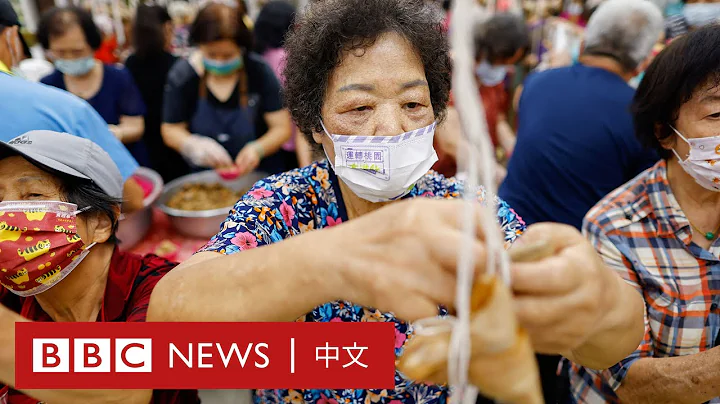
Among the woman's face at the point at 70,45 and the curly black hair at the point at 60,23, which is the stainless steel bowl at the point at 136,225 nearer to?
the woman's face at the point at 70,45

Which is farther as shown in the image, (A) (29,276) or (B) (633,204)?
(B) (633,204)

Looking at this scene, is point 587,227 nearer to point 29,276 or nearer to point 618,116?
point 618,116

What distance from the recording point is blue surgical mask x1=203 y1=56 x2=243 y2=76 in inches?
117

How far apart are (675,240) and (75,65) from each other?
3729 mm

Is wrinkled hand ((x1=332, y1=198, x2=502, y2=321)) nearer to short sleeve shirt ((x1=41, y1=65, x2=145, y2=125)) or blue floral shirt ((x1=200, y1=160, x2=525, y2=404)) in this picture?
blue floral shirt ((x1=200, y1=160, x2=525, y2=404))

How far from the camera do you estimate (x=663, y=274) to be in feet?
5.01

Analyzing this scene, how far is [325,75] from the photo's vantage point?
138cm

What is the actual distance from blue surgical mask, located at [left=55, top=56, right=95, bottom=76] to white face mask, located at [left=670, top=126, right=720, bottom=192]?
11.8 ft

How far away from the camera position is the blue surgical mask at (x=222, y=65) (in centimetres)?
297

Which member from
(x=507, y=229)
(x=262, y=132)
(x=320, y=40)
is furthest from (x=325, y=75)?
(x=262, y=132)

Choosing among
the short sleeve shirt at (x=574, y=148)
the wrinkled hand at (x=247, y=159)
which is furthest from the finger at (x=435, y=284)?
the wrinkled hand at (x=247, y=159)

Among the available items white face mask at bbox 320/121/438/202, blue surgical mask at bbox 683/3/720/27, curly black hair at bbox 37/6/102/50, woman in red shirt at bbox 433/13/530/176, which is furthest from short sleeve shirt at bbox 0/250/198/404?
blue surgical mask at bbox 683/3/720/27

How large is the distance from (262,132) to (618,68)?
2.38 metres

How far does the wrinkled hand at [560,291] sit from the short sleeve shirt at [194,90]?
105 inches
